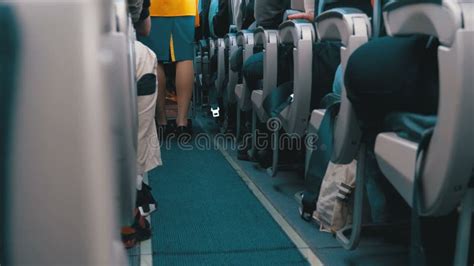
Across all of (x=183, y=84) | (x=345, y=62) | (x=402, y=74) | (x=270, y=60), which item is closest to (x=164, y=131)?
(x=183, y=84)

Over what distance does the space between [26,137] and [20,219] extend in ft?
0.33

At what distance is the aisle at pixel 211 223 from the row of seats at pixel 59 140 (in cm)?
116

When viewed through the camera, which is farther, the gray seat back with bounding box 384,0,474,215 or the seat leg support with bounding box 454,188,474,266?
the seat leg support with bounding box 454,188,474,266

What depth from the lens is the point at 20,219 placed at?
24.9 inches

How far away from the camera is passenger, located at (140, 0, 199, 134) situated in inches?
151

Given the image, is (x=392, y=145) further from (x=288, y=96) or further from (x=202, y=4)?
(x=202, y=4)

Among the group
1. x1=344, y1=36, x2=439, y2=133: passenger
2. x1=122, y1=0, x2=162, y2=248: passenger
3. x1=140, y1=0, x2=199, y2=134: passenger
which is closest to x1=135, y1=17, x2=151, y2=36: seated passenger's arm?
x1=122, y1=0, x2=162, y2=248: passenger

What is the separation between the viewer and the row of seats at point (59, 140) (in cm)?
59

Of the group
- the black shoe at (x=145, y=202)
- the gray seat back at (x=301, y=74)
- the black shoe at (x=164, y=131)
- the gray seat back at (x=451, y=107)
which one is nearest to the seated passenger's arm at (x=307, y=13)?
the gray seat back at (x=301, y=74)

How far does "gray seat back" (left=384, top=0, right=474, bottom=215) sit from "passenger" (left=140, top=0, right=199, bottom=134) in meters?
2.90

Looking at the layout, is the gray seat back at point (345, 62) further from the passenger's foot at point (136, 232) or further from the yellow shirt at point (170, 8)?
the yellow shirt at point (170, 8)

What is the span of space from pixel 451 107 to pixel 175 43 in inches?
120

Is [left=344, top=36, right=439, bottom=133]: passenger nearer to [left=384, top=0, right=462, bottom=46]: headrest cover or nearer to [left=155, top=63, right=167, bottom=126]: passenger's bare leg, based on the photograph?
[left=384, top=0, right=462, bottom=46]: headrest cover

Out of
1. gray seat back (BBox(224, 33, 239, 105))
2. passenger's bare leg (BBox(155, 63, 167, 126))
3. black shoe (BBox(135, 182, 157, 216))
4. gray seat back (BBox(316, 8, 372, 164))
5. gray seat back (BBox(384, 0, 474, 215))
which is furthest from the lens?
passenger's bare leg (BBox(155, 63, 167, 126))
